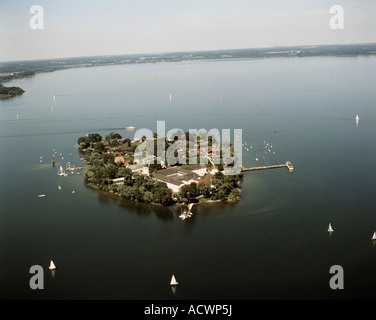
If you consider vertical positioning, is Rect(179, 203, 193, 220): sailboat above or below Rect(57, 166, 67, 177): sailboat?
below

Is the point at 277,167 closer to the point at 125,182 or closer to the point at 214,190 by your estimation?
the point at 214,190

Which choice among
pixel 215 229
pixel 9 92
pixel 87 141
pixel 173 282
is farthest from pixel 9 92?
pixel 173 282

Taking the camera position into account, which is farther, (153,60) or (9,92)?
(153,60)

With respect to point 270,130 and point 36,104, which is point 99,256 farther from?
point 36,104

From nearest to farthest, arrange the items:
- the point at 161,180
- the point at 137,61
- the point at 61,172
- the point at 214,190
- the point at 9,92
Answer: the point at 214,190 → the point at 161,180 → the point at 61,172 → the point at 9,92 → the point at 137,61

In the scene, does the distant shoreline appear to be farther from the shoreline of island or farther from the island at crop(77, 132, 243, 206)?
the island at crop(77, 132, 243, 206)

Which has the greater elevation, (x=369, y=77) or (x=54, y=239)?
(x=369, y=77)

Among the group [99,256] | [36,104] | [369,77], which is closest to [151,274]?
[99,256]

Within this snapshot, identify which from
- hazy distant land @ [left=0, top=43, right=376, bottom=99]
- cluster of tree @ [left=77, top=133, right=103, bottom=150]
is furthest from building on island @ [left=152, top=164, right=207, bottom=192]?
hazy distant land @ [left=0, top=43, right=376, bottom=99]
